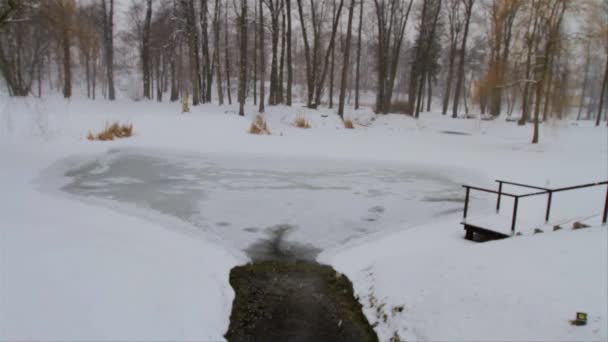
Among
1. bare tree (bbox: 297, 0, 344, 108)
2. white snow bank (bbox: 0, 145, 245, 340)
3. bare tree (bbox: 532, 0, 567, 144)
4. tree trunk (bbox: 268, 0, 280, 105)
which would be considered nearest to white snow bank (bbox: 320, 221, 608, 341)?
white snow bank (bbox: 0, 145, 245, 340)

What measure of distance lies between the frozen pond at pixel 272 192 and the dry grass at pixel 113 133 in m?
1.55

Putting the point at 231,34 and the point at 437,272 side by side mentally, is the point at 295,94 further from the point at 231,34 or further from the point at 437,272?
the point at 437,272

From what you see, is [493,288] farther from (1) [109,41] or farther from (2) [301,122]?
(1) [109,41]

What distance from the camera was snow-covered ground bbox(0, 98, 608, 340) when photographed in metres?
4.04

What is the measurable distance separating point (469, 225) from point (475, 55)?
3808cm

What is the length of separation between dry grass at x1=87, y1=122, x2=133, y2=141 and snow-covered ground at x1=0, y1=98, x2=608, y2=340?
22.0 inches

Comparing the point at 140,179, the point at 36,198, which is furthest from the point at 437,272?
the point at 140,179

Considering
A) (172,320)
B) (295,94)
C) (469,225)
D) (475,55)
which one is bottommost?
(172,320)

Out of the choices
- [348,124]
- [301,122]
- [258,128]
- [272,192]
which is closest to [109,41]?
[258,128]

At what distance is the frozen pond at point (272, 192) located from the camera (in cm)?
791

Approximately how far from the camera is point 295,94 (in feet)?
200

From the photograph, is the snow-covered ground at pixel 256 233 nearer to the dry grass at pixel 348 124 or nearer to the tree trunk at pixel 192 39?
the dry grass at pixel 348 124

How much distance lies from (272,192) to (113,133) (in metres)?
8.33

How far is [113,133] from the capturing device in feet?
50.4
